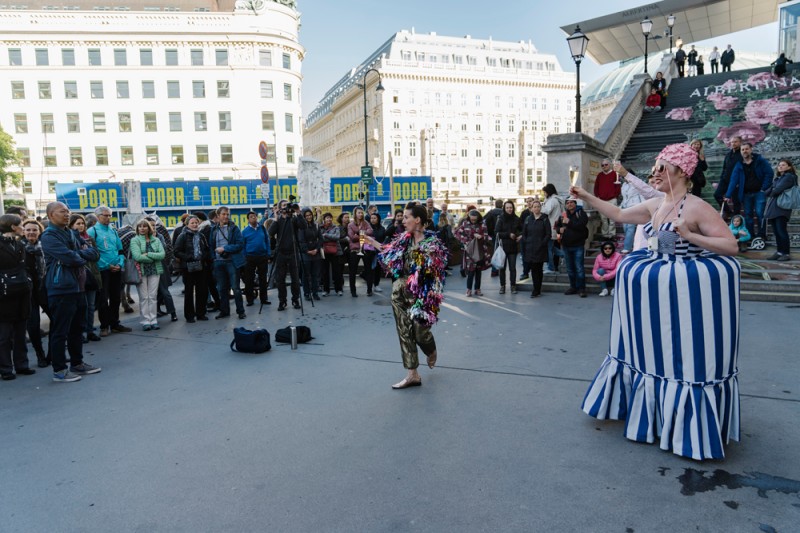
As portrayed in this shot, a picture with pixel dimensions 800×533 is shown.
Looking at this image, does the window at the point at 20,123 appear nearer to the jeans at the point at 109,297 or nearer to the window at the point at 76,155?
the window at the point at 76,155

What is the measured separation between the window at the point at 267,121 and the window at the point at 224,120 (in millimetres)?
3358

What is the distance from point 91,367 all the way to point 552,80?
9287 cm

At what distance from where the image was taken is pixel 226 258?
999 centimetres

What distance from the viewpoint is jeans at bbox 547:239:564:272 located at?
11344 millimetres

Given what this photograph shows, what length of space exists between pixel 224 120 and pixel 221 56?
21.7 ft

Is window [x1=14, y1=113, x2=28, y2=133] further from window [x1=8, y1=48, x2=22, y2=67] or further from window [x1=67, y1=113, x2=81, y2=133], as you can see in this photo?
window [x1=8, y1=48, x2=22, y2=67]

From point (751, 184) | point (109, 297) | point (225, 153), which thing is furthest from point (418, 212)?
point (225, 153)

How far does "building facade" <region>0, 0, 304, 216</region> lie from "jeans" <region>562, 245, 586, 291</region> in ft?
153

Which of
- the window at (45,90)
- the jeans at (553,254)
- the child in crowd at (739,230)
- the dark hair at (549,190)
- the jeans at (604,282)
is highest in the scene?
the window at (45,90)

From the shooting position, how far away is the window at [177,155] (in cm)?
5538

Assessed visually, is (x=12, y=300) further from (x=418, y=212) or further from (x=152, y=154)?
(x=152, y=154)

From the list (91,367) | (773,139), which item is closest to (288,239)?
(91,367)

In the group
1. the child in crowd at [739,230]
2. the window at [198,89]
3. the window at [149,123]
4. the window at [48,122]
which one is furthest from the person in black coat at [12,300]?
the window at [48,122]

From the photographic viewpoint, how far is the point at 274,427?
4.64m
